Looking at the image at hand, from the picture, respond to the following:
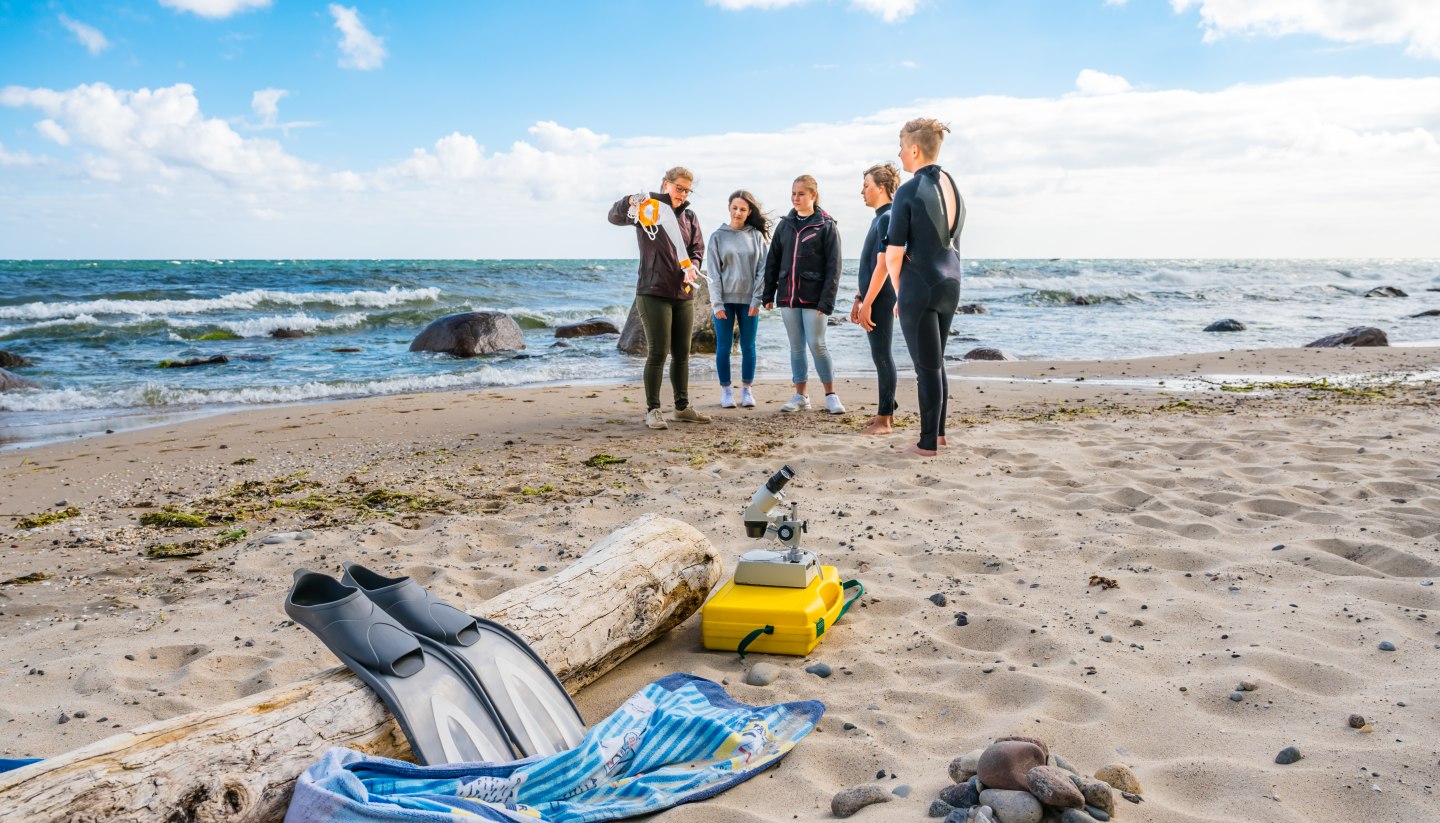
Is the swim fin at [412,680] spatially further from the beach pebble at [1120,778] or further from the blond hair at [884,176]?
the blond hair at [884,176]

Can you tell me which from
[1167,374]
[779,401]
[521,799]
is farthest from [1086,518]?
[1167,374]

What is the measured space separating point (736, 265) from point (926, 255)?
2721 mm

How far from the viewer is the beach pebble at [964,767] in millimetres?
2658

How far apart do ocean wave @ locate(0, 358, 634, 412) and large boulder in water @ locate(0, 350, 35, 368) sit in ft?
10.7

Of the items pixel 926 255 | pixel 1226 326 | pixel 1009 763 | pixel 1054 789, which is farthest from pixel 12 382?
pixel 1226 326

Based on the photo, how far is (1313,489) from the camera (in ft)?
18.2

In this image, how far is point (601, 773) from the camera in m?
2.76

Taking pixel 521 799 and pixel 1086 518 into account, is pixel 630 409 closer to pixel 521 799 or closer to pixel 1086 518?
pixel 1086 518

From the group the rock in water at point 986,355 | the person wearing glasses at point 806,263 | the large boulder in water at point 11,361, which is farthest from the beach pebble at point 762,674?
the large boulder in water at point 11,361

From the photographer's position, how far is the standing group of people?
22.1 feet

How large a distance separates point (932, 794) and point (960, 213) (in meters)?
4.99

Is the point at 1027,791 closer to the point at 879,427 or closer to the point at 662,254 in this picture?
the point at 879,427

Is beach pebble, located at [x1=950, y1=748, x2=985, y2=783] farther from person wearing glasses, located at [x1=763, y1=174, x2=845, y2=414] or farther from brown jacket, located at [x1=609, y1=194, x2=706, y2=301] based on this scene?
person wearing glasses, located at [x1=763, y1=174, x2=845, y2=414]

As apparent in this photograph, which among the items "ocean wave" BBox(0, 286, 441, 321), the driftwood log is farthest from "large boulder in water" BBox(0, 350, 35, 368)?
the driftwood log
